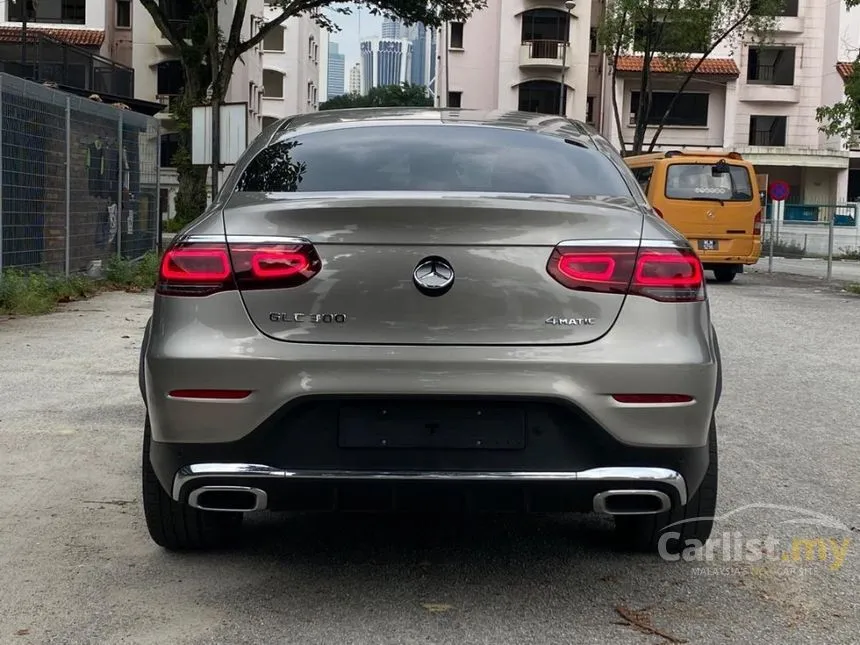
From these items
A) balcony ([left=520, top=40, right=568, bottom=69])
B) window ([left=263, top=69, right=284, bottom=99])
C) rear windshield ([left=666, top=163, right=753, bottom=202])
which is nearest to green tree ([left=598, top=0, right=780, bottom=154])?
rear windshield ([left=666, top=163, right=753, bottom=202])

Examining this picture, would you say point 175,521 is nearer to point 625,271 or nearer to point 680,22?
point 625,271

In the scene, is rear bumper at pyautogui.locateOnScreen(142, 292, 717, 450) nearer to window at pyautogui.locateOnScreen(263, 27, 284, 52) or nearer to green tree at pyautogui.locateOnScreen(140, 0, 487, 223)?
green tree at pyautogui.locateOnScreen(140, 0, 487, 223)

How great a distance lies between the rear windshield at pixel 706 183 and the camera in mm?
20891

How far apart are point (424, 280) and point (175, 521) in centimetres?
132

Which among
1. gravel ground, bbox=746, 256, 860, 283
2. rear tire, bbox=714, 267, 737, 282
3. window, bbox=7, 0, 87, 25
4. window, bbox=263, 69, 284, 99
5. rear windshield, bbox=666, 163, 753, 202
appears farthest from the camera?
window, bbox=263, 69, 284, 99

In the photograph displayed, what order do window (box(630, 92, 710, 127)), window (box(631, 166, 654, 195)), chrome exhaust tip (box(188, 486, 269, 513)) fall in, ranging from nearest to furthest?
chrome exhaust tip (box(188, 486, 269, 513)) < window (box(631, 166, 654, 195)) < window (box(630, 92, 710, 127))

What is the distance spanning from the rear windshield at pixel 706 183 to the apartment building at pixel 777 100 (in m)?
39.3

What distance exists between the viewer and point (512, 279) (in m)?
3.63

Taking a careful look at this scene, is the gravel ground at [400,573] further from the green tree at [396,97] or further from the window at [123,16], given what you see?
the green tree at [396,97]

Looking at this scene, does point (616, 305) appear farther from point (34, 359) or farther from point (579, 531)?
point (34, 359)

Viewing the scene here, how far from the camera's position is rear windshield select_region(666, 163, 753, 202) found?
→ 20.9 metres

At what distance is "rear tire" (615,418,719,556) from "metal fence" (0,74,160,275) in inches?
366

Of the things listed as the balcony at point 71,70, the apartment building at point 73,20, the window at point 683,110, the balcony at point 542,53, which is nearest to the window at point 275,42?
the balcony at point 542,53

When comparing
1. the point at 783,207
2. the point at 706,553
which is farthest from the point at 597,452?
the point at 783,207
